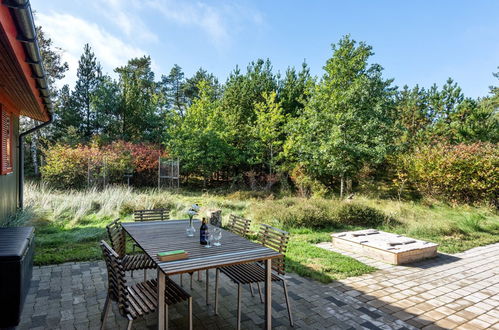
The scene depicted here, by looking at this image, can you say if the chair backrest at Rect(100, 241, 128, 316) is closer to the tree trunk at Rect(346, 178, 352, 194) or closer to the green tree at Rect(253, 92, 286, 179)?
the tree trunk at Rect(346, 178, 352, 194)

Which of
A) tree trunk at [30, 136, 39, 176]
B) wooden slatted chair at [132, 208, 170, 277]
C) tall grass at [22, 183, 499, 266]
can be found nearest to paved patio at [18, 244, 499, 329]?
wooden slatted chair at [132, 208, 170, 277]

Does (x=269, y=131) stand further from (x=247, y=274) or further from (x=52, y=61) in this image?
(x=52, y=61)

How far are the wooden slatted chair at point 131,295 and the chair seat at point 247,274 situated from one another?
60 cm

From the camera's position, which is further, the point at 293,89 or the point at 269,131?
the point at 293,89

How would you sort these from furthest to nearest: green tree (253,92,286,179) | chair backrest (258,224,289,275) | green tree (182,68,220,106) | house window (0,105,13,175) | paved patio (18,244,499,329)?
green tree (182,68,220,106)
green tree (253,92,286,179)
house window (0,105,13,175)
chair backrest (258,224,289,275)
paved patio (18,244,499,329)

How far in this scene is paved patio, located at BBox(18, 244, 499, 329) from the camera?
2812 millimetres

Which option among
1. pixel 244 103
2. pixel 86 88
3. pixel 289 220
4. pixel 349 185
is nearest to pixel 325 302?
pixel 289 220

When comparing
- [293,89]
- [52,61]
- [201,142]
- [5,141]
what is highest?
[52,61]

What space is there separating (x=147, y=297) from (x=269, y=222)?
4.99 m

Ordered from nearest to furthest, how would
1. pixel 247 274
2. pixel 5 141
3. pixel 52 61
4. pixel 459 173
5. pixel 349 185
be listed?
1. pixel 247 274
2. pixel 5 141
3. pixel 459 173
4. pixel 349 185
5. pixel 52 61

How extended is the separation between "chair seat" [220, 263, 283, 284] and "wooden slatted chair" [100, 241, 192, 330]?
1.96ft

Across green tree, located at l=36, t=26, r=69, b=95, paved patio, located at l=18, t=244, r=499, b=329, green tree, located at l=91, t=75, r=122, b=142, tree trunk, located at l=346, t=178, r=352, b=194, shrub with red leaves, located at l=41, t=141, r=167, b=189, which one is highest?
green tree, located at l=36, t=26, r=69, b=95

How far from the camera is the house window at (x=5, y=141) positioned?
451 cm

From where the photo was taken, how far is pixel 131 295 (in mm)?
2445
